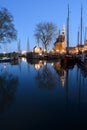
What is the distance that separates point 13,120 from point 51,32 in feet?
233

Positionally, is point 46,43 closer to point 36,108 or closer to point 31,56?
point 31,56

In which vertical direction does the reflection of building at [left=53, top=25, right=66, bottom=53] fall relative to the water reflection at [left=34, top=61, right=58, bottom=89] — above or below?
above

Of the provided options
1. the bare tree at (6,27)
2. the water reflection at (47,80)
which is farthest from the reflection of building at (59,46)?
the water reflection at (47,80)

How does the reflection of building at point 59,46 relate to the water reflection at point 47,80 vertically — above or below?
above

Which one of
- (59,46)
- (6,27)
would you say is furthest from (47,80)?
(59,46)

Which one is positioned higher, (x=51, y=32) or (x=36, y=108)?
(x=51, y=32)

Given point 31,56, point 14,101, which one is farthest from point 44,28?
point 14,101

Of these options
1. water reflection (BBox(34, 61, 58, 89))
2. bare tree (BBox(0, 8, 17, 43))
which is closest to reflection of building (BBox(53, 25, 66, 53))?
bare tree (BBox(0, 8, 17, 43))

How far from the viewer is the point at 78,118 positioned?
22.5 ft

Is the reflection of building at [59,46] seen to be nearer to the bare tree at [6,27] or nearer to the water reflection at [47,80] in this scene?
the bare tree at [6,27]

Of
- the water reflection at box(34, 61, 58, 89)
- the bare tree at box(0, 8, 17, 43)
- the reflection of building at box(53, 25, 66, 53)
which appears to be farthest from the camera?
the reflection of building at box(53, 25, 66, 53)

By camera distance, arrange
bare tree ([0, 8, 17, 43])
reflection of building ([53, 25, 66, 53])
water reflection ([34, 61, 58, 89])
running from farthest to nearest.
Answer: reflection of building ([53, 25, 66, 53]), bare tree ([0, 8, 17, 43]), water reflection ([34, 61, 58, 89])

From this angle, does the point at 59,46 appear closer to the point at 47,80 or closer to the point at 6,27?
the point at 6,27

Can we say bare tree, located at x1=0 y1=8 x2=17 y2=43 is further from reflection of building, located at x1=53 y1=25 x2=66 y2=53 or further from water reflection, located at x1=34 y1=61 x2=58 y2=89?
reflection of building, located at x1=53 y1=25 x2=66 y2=53
